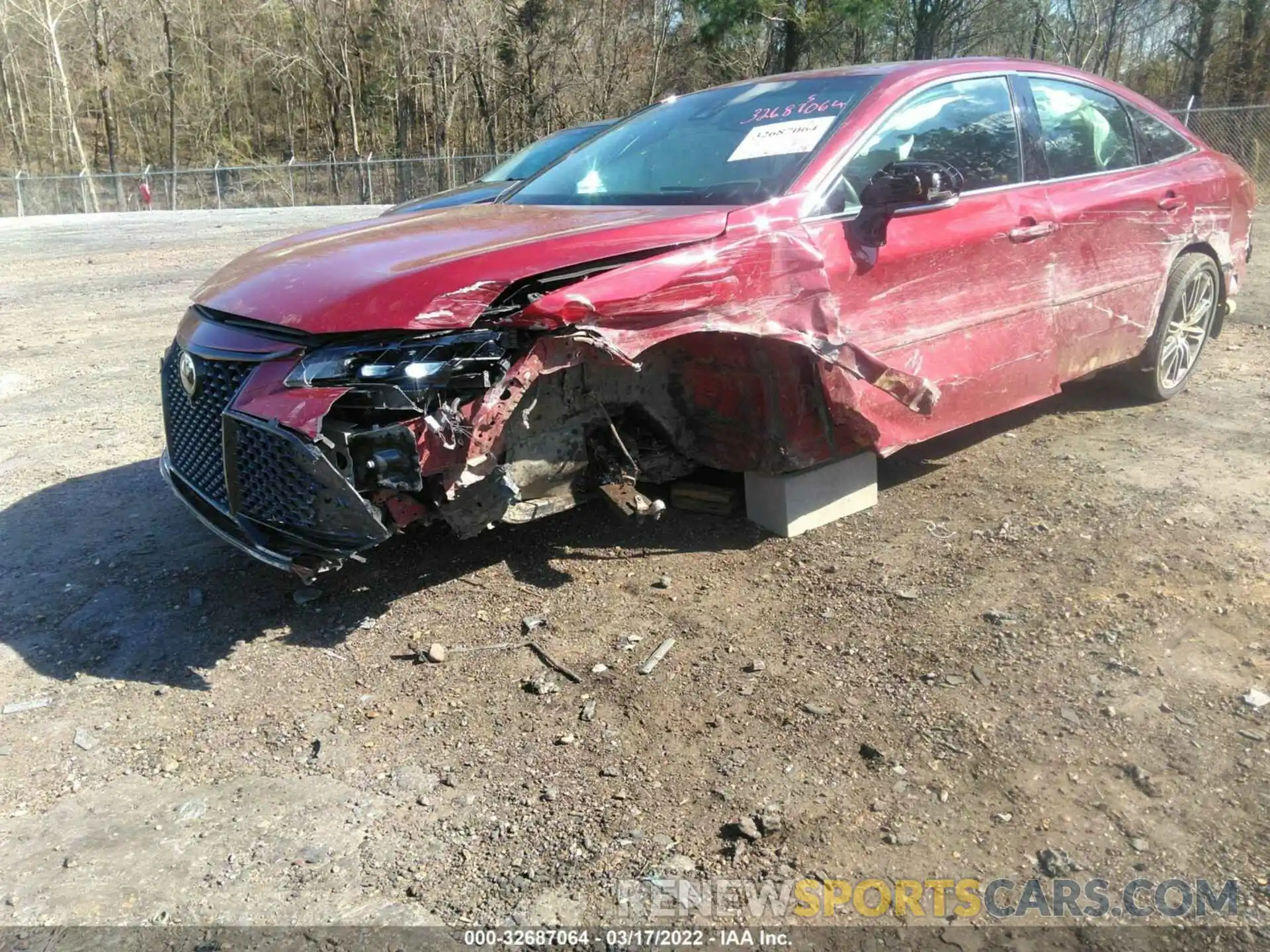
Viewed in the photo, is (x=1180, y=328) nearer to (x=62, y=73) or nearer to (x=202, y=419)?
(x=202, y=419)

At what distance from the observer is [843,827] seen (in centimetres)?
239

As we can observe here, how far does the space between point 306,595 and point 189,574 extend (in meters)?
0.59

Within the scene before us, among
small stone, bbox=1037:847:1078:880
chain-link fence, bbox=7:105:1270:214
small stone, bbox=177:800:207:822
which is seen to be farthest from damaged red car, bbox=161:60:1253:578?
chain-link fence, bbox=7:105:1270:214

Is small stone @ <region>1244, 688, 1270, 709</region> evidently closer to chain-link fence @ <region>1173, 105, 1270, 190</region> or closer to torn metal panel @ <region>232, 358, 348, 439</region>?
torn metal panel @ <region>232, 358, 348, 439</region>

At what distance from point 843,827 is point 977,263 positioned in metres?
2.60

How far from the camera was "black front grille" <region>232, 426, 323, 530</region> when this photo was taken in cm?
283

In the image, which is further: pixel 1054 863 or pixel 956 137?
pixel 956 137

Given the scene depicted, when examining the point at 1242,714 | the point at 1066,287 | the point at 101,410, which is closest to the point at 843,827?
the point at 1242,714

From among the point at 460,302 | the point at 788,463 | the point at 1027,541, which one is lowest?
the point at 1027,541

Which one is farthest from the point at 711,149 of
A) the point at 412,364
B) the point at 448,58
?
the point at 448,58

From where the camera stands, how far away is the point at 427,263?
300 centimetres

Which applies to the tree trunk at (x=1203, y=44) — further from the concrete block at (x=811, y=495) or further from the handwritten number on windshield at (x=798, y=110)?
the concrete block at (x=811, y=495)

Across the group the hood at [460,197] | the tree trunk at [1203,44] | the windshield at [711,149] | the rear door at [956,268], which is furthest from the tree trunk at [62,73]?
the rear door at [956,268]

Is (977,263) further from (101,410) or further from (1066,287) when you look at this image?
(101,410)
